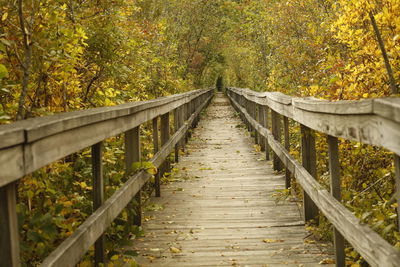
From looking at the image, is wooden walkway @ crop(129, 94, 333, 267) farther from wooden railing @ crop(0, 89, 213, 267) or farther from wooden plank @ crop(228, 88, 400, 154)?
wooden plank @ crop(228, 88, 400, 154)

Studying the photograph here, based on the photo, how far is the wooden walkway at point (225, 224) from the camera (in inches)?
167

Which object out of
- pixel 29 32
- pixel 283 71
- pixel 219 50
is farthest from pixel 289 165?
pixel 219 50

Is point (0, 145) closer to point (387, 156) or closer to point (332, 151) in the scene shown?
point (332, 151)

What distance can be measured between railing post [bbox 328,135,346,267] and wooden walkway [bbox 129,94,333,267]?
1.79 ft

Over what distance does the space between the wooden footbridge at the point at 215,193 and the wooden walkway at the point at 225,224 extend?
0.01 meters

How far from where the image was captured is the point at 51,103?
4891 millimetres

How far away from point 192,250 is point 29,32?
226 centimetres

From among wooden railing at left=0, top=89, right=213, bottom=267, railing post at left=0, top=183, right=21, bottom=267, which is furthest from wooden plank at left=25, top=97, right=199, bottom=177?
railing post at left=0, top=183, right=21, bottom=267

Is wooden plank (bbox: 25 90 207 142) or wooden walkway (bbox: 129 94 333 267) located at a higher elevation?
wooden plank (bbox: 25 90 207 142)

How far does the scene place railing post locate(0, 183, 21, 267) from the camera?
1901 mm

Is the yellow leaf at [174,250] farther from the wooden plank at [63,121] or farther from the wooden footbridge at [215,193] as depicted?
the wooden plank at [63,121]

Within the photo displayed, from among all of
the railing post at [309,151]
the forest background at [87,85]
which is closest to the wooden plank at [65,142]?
the forest background at [87,85]

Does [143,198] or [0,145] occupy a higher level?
[0,145]

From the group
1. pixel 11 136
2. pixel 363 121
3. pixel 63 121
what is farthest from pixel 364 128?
pixel 11 136
